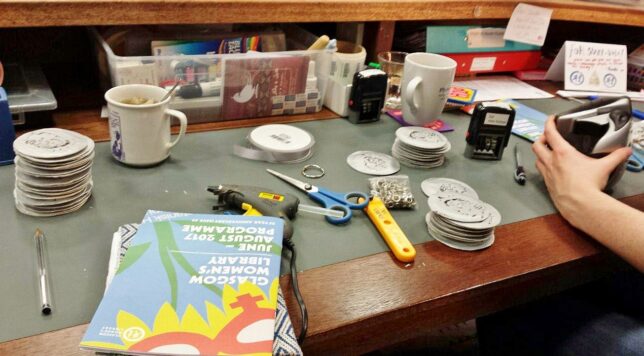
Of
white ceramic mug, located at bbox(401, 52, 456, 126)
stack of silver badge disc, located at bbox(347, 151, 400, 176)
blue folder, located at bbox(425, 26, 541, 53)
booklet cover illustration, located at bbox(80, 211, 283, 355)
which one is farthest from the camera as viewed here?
blue folder, located at bbox(425, 26, 541, 53)

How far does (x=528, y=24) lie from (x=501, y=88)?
17 centimetres

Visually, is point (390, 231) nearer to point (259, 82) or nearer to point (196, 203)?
point (196, 203)

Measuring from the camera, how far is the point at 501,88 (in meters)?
1.26

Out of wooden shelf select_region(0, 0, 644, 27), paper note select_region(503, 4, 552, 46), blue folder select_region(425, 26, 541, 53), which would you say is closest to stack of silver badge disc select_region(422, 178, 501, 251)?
wooden shelf select_region(0, 0, 644, 27)

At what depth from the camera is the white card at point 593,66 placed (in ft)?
4.20

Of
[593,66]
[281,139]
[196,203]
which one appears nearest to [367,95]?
[281,139]

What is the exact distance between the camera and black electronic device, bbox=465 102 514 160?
871mm

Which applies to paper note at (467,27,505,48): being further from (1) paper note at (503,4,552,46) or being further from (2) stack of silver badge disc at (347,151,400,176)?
(2) stack of silver badge disc at (347,151,400,176)

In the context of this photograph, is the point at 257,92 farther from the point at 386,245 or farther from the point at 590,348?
the point at 590,348

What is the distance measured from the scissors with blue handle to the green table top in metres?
0.01

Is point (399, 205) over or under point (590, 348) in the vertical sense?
over

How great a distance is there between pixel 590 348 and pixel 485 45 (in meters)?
Result: 0.77

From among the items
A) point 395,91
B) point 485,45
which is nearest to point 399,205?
point 395,91

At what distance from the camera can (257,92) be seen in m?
0.94
